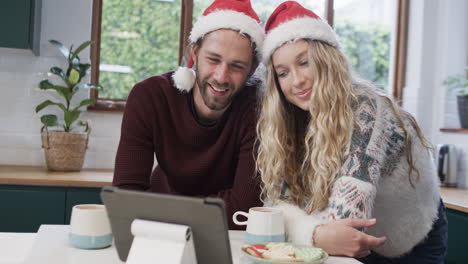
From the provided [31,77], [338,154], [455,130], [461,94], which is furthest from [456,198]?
[31,77]

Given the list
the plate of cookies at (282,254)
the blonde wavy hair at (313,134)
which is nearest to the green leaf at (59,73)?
the blonde wavy hair at (313,134)

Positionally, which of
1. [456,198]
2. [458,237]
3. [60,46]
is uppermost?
[60,46]

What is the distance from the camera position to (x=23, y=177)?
2.47 metres

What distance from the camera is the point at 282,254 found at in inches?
39.8

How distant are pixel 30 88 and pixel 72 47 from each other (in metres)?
0.37

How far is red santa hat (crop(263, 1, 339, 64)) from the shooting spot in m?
1.57

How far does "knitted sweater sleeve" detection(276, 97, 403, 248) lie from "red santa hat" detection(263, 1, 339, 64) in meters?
0.30

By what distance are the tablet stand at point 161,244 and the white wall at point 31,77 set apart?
2396mm

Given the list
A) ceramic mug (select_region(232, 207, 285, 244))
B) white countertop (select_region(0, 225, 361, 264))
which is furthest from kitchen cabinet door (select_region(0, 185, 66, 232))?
ceramic mug (select_region(232, 207, 285, 244))

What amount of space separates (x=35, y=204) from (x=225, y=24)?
1411 millimetres

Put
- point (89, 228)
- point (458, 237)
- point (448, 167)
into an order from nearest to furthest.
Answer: point (89, 228) → point (458, 237) → point (448, 167)

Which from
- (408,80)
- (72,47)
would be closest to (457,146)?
(408,80)

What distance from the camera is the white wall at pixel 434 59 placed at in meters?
3.38

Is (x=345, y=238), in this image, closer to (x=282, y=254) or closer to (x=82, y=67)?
(x=282, y=254)
